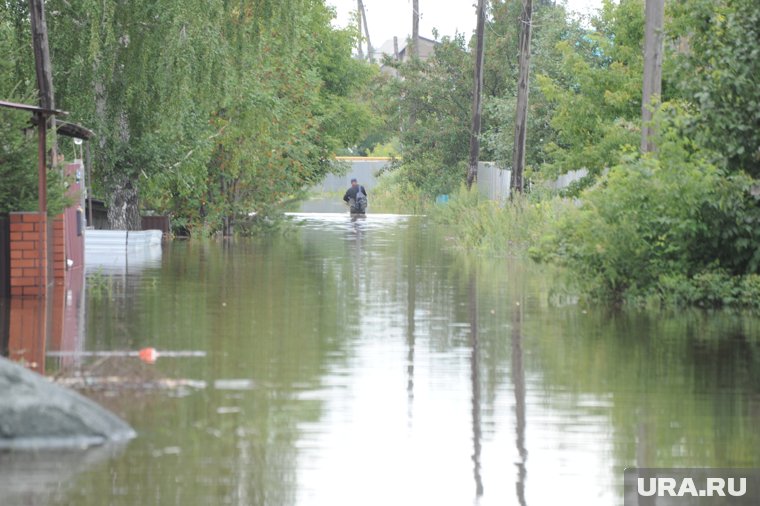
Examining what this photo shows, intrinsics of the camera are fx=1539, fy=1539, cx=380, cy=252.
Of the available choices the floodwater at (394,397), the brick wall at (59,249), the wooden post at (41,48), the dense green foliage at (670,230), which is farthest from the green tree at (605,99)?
the brick wall at (59,249)

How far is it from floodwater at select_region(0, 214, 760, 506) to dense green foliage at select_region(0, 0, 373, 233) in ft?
32.4

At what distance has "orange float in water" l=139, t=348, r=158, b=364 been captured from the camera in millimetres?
13180

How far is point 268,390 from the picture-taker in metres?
11.7

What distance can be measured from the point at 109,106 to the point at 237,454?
24128mm

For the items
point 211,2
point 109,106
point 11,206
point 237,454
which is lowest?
point 237,454

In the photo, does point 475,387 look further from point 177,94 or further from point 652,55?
point 177,94

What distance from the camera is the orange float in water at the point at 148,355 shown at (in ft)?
43.2

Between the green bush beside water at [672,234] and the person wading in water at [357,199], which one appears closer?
the green bush beside water at [672,234]

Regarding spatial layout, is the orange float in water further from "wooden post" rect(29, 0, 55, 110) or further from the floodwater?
"wooden post" rect(29, 0, 55, 110)

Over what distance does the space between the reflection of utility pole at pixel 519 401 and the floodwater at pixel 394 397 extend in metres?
0.02

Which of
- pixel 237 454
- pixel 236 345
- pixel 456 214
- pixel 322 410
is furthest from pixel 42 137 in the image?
pixel 456 214

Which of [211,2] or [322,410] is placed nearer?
[322,410]

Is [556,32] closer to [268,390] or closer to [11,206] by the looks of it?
[11,206]

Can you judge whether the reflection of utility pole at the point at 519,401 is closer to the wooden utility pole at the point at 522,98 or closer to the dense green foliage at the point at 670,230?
the dense green foliage at the point at 670,230
